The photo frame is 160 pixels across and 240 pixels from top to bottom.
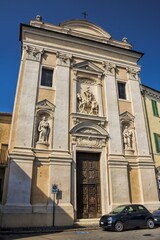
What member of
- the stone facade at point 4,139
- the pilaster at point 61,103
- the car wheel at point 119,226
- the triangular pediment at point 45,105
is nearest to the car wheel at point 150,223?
the car wheel at point 119,226

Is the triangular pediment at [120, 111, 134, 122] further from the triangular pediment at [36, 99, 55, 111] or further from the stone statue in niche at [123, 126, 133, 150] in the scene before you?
the triangular pediment at [36, 99, 55, 111]

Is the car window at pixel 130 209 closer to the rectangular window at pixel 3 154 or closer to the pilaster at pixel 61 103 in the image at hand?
the pilaster at pixel 61 103

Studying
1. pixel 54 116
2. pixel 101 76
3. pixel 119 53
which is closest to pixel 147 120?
pixel 101 76

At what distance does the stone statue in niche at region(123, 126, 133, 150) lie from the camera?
1600cm

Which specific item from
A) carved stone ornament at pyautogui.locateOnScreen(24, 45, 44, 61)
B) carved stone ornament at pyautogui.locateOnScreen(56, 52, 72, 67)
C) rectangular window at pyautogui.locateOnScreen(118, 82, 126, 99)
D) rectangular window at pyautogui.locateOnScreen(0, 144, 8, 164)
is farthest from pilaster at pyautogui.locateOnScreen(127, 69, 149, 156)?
rectangular window at pyautogui.locateOnScreen(0, 144, 8, 164)

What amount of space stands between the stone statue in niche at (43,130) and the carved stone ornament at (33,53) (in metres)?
4.91

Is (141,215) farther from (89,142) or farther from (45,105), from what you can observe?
(45,105)

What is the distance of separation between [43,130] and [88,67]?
706 cm

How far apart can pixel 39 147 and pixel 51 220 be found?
14.4ft

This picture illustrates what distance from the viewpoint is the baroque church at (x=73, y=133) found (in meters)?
12.4

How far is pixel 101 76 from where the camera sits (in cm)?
1775

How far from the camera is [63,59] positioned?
55.2 ft

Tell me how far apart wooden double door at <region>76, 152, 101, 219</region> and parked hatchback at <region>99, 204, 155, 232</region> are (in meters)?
2.49

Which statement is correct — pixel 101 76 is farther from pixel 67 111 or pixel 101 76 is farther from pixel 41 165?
pixel 41 165
